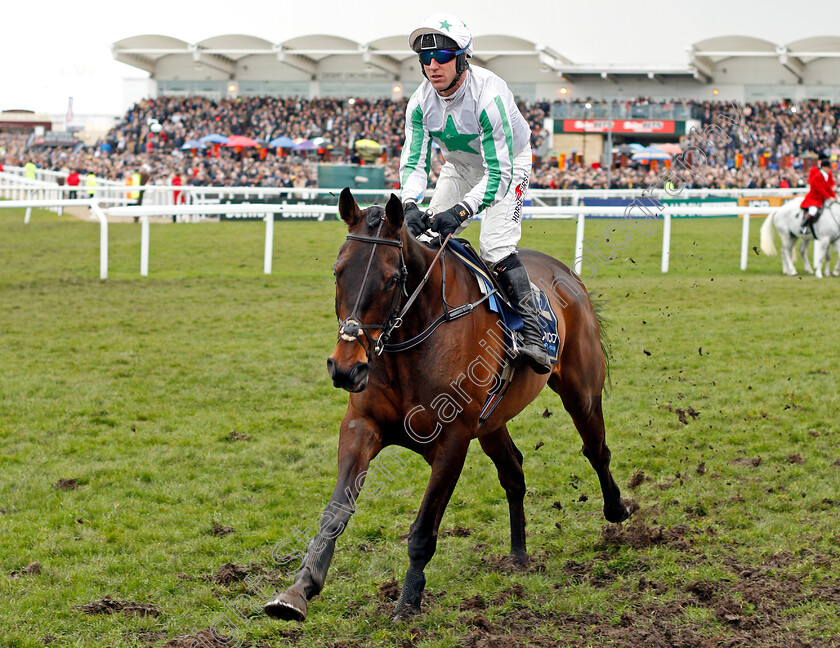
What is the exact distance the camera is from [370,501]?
5.66 m

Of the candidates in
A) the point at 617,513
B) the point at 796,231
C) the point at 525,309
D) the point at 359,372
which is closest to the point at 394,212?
the point at 359,372

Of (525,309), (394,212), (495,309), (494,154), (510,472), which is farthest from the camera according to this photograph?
(510,472)

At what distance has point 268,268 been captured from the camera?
15656 millimetres

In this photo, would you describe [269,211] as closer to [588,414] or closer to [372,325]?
[588,414]

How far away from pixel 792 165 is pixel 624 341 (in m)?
30.2

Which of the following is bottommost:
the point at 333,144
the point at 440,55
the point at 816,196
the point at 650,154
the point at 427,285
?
the point at 427,285

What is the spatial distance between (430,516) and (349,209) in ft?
4.55

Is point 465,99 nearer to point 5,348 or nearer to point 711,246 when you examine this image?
point 5,348

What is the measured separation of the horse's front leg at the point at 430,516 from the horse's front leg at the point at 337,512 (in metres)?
0.29

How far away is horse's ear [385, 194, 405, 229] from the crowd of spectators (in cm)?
2500

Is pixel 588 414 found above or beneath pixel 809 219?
beneath

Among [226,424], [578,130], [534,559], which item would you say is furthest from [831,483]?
[578,130]

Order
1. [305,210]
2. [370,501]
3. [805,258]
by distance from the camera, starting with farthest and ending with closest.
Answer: [805,258], [305,210], [370,501]

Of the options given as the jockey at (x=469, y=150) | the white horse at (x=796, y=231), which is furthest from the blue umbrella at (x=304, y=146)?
the jockey at (x=469, y=150)
